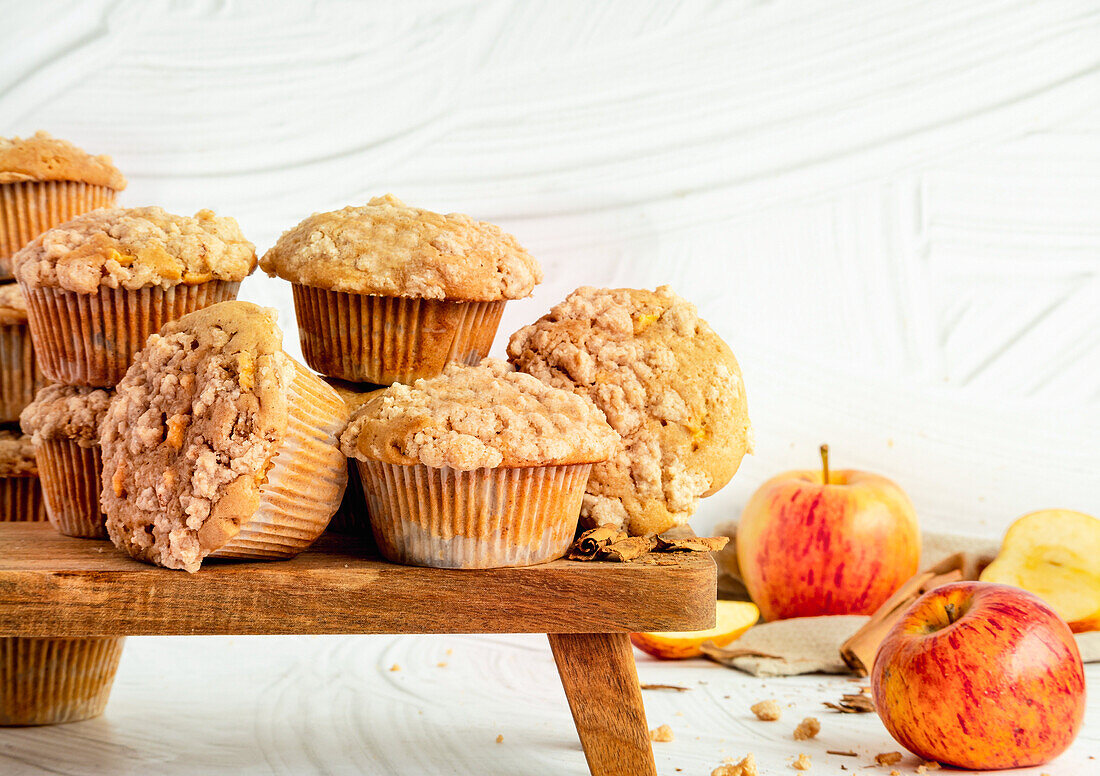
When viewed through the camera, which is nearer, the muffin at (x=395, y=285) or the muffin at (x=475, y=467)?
the muffin at (x=475, y=467)

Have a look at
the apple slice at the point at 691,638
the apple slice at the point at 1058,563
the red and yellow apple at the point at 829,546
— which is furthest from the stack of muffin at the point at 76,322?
the apple slice at the point at 1058,563

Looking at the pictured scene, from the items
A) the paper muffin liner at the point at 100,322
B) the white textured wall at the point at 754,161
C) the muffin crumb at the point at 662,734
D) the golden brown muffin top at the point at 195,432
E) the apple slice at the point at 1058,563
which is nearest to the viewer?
the golden brown muffin top at the point at 195,432

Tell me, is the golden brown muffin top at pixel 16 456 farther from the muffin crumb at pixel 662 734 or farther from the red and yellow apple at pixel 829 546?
the red and yellow apple at pixel 829 546

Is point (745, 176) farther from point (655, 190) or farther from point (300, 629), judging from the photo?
→ point (300, 629)

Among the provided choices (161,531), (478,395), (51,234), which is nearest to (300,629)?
(161,531)

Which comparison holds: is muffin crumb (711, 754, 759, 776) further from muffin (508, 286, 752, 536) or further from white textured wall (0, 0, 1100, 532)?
white textured wall (0, 0, 1100, 532)
